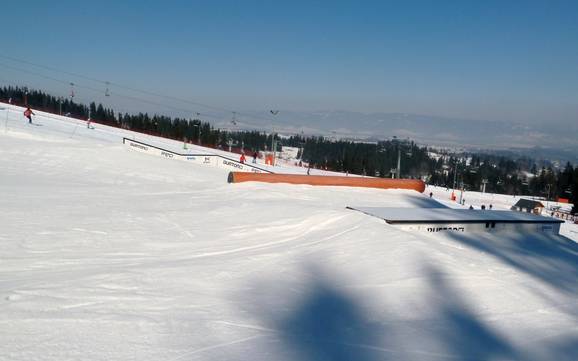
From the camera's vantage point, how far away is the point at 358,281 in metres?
7.03

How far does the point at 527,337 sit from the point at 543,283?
2968 millimetres

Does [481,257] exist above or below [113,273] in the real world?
above

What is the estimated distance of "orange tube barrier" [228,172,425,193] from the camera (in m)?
19.3

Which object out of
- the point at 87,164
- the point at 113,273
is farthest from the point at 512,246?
the point at 87,164

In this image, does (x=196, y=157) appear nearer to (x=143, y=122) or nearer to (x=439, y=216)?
(x=439, y=216)

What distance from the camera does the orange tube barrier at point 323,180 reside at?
19297 millimetres

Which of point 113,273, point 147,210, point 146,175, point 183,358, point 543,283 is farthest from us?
point 146,175

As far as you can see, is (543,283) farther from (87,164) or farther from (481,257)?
(87,164)

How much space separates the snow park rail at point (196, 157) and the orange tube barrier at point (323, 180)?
9952 mm

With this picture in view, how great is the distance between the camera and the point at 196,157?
3117cm

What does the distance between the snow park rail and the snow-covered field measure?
15906mm

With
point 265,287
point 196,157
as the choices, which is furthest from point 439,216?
point 196,157

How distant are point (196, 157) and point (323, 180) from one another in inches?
550

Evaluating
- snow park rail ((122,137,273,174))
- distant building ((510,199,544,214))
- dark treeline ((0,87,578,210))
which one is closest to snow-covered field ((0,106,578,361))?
snow park rail ((122,137,273,174))
